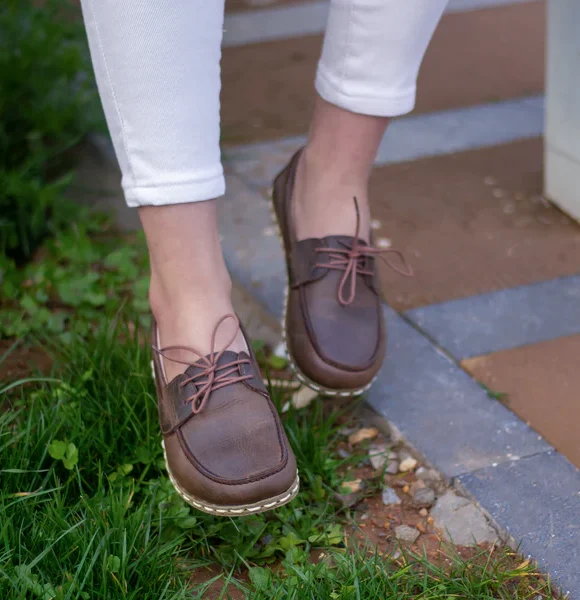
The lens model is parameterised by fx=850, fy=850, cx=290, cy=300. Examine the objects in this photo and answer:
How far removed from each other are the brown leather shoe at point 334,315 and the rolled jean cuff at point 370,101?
16 cm

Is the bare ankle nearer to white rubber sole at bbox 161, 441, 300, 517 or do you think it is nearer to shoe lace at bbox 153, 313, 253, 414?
shoe lace at bbox 153, 313, 253, 414

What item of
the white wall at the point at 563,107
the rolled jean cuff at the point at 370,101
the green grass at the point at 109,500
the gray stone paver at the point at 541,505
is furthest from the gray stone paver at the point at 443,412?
the white wall at the point at 563,107

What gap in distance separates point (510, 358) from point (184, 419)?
642mm

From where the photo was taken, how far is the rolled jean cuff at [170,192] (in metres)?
1.12

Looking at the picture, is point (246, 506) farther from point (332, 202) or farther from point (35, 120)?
point (35, 120)

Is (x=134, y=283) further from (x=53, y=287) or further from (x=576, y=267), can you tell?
(x=576, y=267)

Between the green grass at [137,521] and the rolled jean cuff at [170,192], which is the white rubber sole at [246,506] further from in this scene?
the rolled jean cuff at [170,192]

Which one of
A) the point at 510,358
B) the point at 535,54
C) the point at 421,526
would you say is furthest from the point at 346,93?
the point at 535,54

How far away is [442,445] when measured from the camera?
1317 mm

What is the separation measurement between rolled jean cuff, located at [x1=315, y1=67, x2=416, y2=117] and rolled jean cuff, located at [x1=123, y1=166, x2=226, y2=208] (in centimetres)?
29

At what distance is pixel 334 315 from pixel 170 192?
36 centimetres

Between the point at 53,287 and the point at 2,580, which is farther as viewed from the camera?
the point at 53,287

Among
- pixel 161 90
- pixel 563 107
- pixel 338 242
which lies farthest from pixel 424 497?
pixel 563 107

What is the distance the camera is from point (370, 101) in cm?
131
